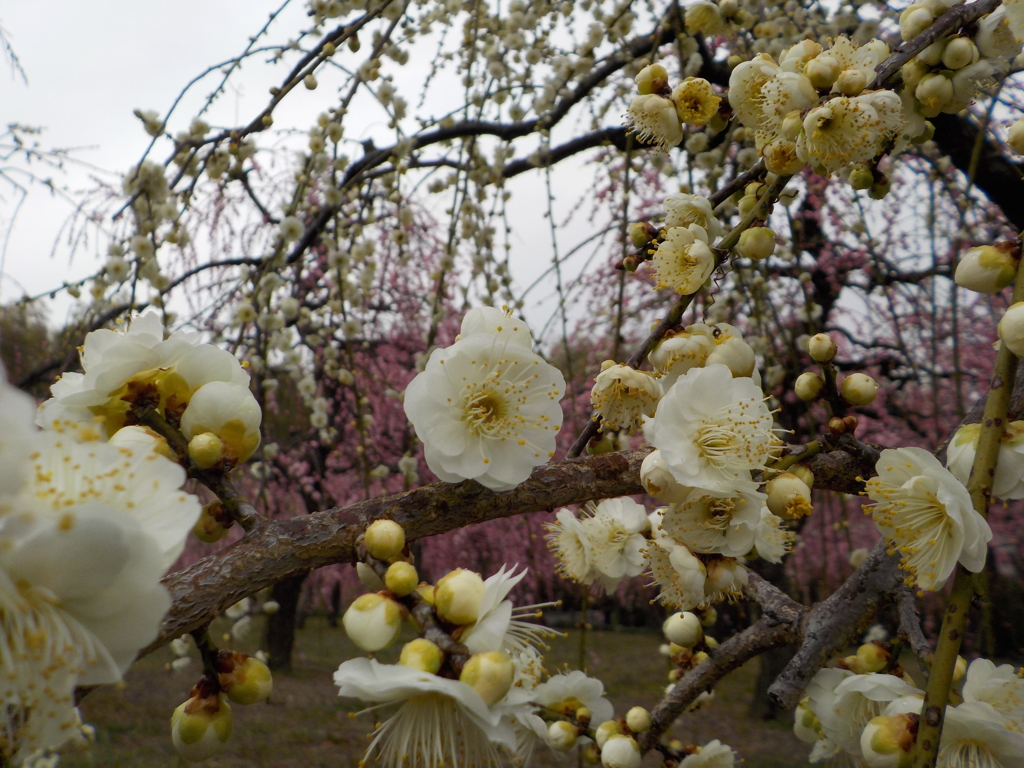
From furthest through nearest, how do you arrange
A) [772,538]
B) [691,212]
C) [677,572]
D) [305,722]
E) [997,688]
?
[305,722]
[772,538]
[691,212]
[677,572]
[997,688]

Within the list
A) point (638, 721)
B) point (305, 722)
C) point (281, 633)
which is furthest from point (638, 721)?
point (281, 633)

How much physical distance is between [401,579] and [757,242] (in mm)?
665

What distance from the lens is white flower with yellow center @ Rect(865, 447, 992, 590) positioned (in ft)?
2.04

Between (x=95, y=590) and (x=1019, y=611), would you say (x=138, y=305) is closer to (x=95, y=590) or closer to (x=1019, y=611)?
(x=95, y=590)

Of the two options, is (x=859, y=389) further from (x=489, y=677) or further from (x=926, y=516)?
(x=489, y=677)

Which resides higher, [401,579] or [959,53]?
[959,53]

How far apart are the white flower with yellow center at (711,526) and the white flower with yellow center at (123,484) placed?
54cm

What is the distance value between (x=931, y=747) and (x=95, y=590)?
0.68 m

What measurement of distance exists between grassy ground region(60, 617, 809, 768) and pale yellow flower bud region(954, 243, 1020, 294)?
3.02 meters

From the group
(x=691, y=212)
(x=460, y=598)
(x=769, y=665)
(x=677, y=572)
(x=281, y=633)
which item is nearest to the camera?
(x=460, y=598)

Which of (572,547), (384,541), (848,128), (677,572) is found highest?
(848,128)

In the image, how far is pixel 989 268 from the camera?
27.9 inches

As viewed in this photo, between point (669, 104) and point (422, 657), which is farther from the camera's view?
point (669, 104)

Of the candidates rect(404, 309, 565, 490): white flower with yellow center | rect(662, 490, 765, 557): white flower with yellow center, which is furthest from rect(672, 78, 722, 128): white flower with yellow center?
rect(662, 490, 765, 557): white flower with yellow center
